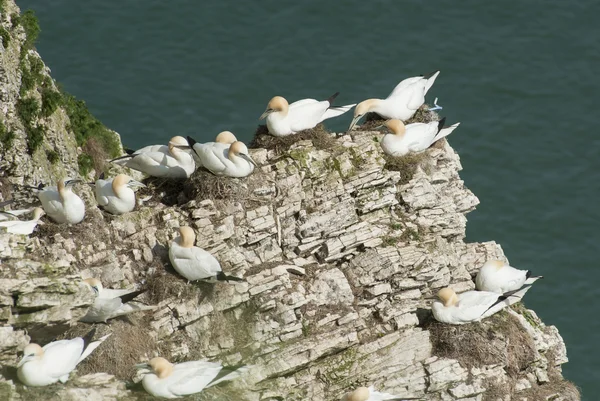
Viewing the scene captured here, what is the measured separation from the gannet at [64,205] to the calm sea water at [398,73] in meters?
14.5

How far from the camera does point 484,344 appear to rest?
19.7 meters

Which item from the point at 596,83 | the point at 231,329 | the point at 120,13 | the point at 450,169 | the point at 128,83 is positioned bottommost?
the point at 231,329

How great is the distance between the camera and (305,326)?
18.8 meters

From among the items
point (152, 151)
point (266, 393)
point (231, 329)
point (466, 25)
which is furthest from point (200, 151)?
point (466, 25)

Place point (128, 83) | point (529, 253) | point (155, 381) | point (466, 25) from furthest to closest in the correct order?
1. point (466, 25)
2. point (128, 83)
3. point (529, 253)
4. point (155, 381)

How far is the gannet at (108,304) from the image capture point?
1778 centimetres

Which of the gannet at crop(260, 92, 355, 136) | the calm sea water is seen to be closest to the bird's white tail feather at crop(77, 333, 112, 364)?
the gannet at crop(260, 92, 355, 136)

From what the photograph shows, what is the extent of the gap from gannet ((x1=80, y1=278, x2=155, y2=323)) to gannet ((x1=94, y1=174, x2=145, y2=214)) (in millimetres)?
1724

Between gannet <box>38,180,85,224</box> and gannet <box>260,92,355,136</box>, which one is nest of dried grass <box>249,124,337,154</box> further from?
gannet <box>38,180,85,224</box>

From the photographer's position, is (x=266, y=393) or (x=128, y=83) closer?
(x=266, y=393)

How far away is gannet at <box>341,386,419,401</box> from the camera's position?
1797cm

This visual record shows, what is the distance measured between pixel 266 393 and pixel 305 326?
1374 mm

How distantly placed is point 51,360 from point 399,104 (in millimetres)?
9516

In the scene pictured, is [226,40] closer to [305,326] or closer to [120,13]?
[120,13]
